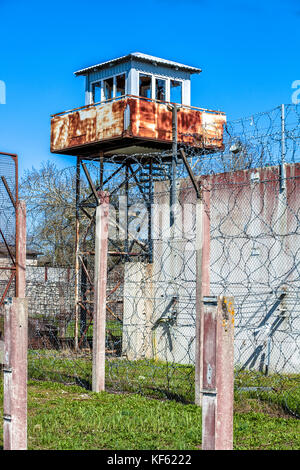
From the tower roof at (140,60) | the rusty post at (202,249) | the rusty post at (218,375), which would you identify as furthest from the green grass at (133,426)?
the tower roof at (140,60)

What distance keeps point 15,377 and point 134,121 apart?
9792mm

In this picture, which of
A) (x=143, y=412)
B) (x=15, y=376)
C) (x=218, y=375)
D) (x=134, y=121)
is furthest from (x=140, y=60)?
(x=218, y=375)

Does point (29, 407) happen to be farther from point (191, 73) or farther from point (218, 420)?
point (191, 73)

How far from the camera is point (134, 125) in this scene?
13.9 meters

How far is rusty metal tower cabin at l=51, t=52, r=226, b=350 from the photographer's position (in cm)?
1396

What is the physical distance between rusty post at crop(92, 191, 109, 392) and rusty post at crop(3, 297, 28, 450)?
136 inches

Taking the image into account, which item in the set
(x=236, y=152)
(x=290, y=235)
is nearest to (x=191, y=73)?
(x=236, y=152)

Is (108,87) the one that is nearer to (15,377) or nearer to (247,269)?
(247,269)

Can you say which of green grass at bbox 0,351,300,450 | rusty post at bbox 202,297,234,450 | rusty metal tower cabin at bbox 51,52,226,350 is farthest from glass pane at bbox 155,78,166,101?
rusty post at bbox 202,297,234,450

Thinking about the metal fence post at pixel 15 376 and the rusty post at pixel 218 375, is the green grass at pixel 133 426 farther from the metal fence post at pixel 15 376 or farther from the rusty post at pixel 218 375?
the rusty post at pixel 218 375

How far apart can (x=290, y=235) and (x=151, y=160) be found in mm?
5332

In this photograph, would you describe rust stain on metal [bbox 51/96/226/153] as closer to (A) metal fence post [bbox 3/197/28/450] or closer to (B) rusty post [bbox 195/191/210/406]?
(B) rusty post [bbox 195/191/210/406]

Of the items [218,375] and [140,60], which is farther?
[140,60]

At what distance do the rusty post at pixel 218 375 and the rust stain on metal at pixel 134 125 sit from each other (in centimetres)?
998
